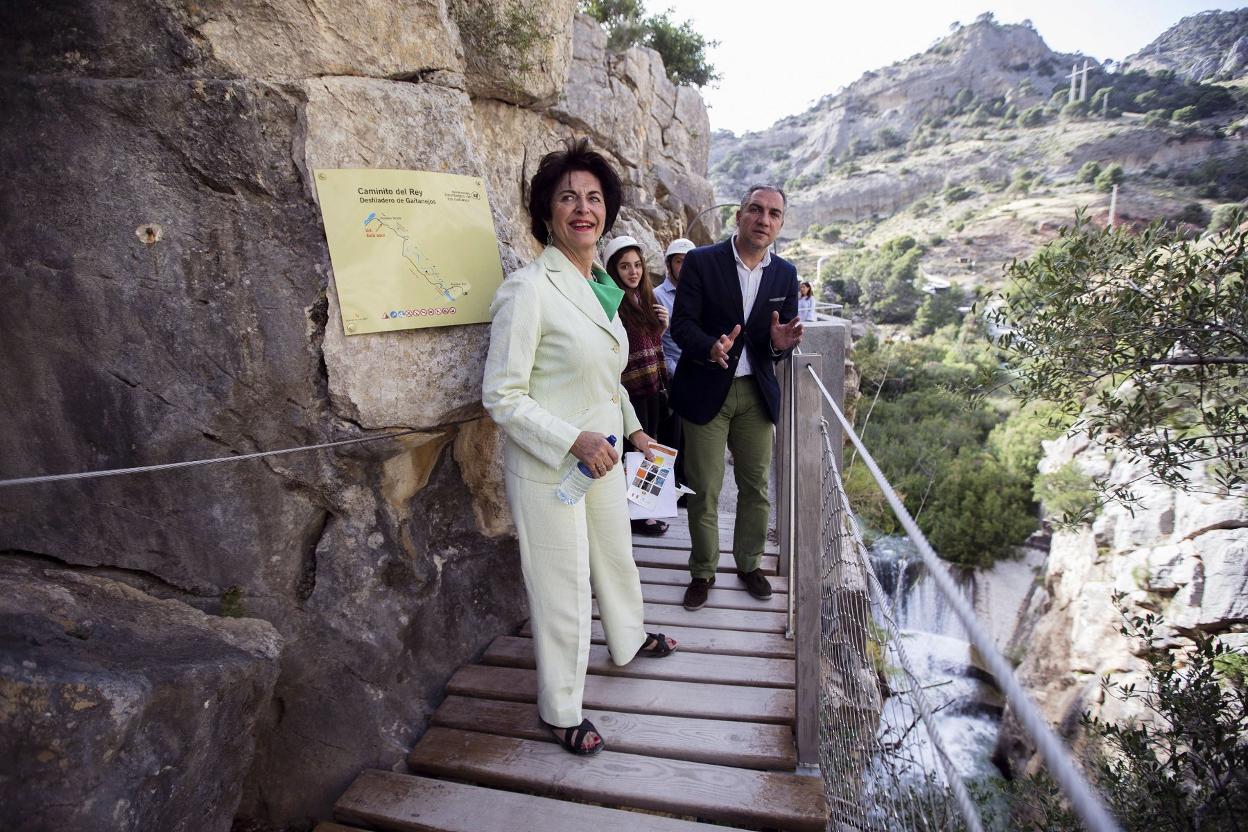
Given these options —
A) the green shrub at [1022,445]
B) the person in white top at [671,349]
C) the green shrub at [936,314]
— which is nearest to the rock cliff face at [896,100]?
the green shrub at [936,314]

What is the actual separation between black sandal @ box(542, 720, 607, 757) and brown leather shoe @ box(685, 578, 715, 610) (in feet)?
3.35

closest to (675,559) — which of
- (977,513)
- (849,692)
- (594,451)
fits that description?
(849,692)

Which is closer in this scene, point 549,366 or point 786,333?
point 549,366

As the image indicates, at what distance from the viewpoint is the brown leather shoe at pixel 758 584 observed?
3295 mm

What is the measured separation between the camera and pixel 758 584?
3318 mm

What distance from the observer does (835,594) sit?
2539 millimetres

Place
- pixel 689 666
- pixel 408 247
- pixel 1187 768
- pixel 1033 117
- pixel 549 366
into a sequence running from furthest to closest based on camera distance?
1. pixel 1033 117
2. pixel 1187 768
3. pixel 689 666
4. pixel 408 247
5. pixel 549 366

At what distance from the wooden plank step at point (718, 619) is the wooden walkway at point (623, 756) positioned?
0.09 ft

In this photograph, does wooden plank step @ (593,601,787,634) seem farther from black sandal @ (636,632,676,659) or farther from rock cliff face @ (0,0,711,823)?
rock cliff face @ (0,0,711,823)

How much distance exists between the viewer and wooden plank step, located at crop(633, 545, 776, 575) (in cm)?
370

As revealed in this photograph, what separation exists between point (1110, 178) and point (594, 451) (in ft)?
181

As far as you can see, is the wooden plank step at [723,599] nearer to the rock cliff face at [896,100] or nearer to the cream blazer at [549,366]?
the cream blazer at [549,366]

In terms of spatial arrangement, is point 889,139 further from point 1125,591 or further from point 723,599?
point 723,599

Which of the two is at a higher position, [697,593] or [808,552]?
[808,552]
